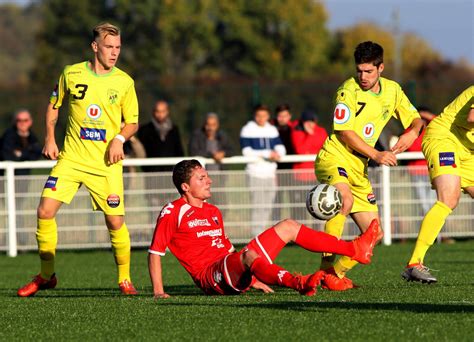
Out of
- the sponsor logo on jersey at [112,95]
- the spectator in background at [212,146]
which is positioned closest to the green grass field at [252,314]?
the sponsor logo on jersey at [112,95]

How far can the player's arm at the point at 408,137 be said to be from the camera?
1037 centimetres

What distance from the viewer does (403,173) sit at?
59.1 ft

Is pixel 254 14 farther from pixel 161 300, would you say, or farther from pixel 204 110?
pixel 161 300

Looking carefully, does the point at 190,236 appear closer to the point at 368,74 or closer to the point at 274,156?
the point at 368,74

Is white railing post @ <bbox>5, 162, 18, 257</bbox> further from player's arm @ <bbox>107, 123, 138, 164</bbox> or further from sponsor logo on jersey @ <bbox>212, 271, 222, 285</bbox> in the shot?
sponsor logo on jersey @ <bbox>212, 271, 222, 285</bbox>

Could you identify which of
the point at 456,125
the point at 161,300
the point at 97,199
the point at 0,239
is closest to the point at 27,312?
the point at 161,300

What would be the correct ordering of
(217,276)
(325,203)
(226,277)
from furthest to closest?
1. (325,203)
2. (217,276)
3. (226,277)

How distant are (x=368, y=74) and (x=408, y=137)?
2.24 ft

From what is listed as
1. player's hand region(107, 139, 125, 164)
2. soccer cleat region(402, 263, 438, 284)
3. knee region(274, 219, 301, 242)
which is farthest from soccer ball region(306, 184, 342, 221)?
player's hand region(107, 139, 125, 164)

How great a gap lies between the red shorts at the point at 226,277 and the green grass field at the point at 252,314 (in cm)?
11

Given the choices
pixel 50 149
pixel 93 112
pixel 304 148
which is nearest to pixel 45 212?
pixel 50 149

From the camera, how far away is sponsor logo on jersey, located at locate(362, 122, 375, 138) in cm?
1048

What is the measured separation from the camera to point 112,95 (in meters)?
10.6

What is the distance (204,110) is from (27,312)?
2152 centimetres
